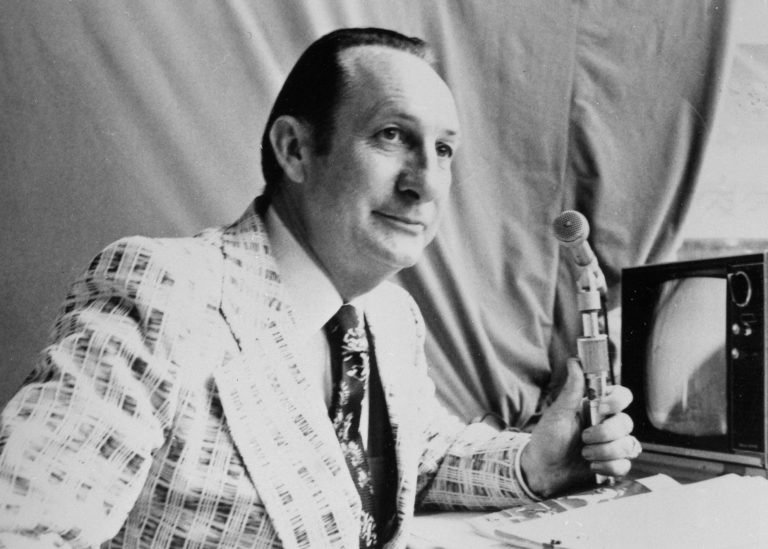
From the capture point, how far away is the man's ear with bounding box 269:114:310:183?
36.4 inches

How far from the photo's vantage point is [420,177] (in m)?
0.89

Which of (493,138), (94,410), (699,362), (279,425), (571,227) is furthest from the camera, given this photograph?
(493,138)

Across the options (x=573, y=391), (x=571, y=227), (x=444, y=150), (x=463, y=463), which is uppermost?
(x=444, y=150)

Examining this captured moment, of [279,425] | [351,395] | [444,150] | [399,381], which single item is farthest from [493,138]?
[279,425]

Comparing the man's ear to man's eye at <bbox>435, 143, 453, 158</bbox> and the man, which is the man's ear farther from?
man's eye at <bbox>435, 143, 453, 158</bbox>

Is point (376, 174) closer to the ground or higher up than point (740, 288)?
higher up

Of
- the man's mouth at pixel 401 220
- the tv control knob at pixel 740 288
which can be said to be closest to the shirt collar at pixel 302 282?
the man's mouth at pixel 401 220

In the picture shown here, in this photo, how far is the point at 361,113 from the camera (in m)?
0.90

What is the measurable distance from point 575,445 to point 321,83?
1.94 ft

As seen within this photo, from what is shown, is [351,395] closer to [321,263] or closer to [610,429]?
[321,263]

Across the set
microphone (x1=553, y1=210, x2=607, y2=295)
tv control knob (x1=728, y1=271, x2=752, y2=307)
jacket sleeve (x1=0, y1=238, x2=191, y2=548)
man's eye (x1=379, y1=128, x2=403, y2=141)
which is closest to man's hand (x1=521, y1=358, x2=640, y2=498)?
microphone (x1=553, y1=210, x2=607, y2=295)

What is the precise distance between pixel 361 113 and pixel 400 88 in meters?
0.06

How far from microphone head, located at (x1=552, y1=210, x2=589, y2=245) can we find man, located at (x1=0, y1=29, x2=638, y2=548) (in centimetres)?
15

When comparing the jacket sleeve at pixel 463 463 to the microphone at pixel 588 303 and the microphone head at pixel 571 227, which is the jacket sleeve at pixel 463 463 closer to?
the microphone at pixel 588 303
